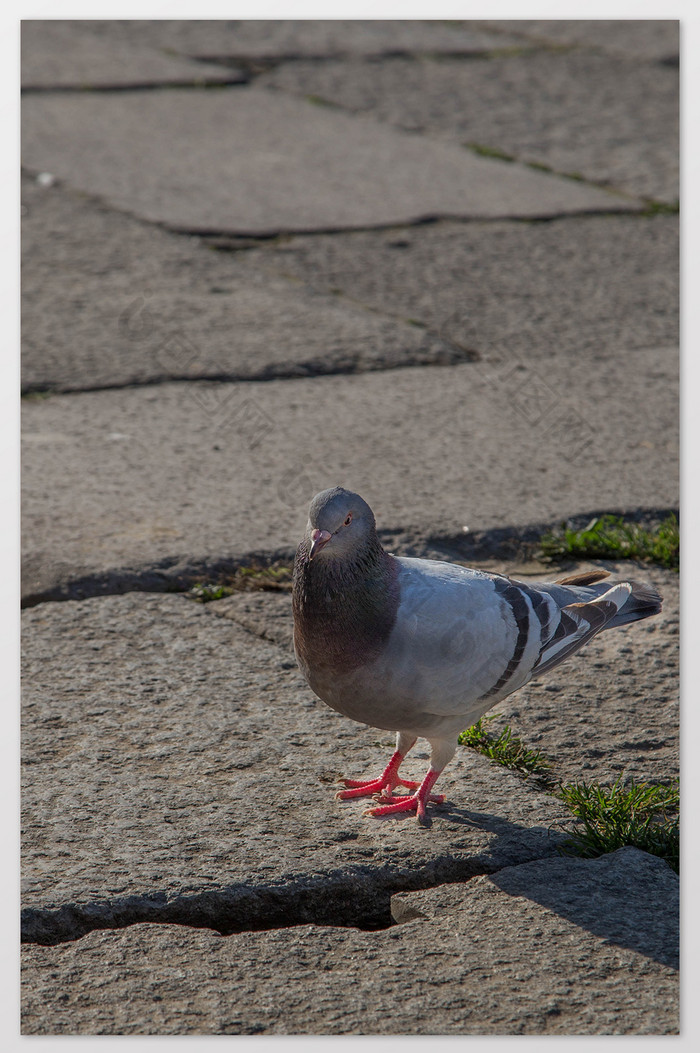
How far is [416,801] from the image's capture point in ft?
9.46

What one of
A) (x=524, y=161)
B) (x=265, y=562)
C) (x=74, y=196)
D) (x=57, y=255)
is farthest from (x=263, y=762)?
(x=524, y=161)

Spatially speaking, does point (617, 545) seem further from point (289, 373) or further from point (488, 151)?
point (488, 151)

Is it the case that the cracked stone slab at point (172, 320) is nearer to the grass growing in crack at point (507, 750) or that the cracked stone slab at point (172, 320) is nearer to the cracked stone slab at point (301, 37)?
the grass growing in crack at point (507, 750)

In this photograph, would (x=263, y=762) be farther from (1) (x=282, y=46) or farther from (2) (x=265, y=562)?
(1) (x=282, y=46)

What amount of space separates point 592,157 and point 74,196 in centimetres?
344

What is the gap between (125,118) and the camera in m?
8.46

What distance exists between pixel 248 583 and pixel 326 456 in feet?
3.00

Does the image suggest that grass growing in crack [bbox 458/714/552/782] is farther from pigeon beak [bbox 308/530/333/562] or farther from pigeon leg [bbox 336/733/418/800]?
pigeon beak [bbox 308/530/333/562]

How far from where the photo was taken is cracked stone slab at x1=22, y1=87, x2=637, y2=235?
23.3 feet

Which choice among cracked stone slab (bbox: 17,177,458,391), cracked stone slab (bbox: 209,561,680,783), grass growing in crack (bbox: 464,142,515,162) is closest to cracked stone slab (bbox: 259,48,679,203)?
grass growing in crack (bbox: 464,142,515,162)

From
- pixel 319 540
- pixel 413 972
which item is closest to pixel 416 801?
pixel 413 972

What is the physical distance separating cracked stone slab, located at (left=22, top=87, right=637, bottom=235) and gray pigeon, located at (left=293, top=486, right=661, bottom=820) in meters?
4.32

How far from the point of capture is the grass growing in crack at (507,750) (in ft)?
9.98

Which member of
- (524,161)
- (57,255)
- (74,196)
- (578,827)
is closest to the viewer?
(578,827)
